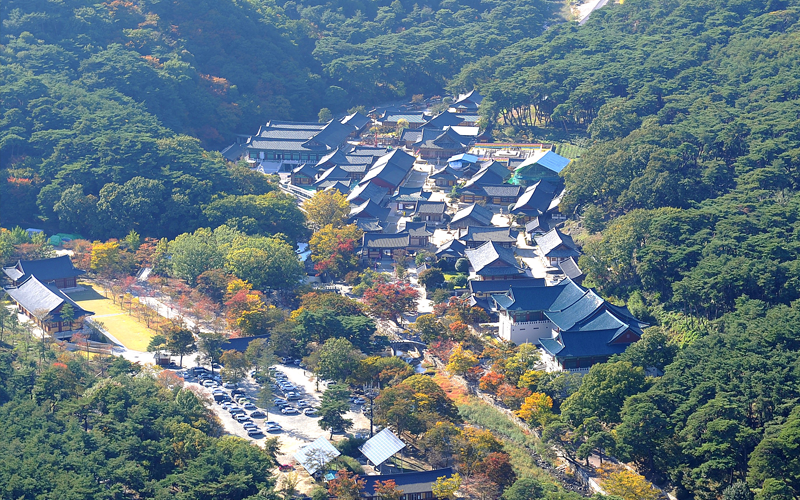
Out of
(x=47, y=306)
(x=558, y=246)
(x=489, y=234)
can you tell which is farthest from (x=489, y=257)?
(x=47, y=306)

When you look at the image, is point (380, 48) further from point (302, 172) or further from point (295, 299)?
point (295, 299)

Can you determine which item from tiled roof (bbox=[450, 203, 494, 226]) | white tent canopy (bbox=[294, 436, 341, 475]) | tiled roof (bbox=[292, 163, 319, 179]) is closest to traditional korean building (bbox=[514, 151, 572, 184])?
tiled roof (bbox=[450, 203, 494, 226])

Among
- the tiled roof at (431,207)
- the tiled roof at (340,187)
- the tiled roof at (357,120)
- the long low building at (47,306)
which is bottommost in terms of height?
the long low building at (47,306)

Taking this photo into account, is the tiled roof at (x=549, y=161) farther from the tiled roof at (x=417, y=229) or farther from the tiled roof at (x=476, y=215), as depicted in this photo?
the tiled roof at (x=417, y=229)

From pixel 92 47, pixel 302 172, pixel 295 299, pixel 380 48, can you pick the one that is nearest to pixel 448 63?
pixel 380 48

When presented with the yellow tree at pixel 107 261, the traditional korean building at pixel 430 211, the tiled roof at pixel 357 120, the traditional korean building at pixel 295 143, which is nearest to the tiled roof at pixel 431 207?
the traditional korean building at pixel 430 211

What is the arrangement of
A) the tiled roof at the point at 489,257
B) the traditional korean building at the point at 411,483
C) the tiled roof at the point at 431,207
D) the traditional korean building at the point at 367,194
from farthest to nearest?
1. the traditional korean building at the point at 367,194
2. the tiled roof at the point at 431,207
3. the tiled roof at the point at 489,257
4. the traditional korean building at the point at 411,483
